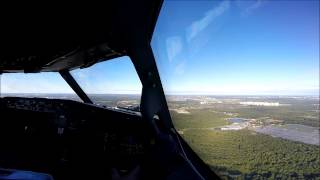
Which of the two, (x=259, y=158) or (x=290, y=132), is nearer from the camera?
(x=259, y=158)

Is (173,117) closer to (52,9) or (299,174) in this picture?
(52,9)

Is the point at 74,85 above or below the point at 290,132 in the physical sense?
above

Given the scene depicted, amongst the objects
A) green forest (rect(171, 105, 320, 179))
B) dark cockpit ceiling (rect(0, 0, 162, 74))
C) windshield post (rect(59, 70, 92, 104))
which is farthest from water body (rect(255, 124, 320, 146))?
dark cockpit ceiling (rect(0, 0, 162, 74))

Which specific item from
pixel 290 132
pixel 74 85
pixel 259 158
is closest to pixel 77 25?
pixel 74 85

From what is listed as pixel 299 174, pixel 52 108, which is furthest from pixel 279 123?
pixel 52 108

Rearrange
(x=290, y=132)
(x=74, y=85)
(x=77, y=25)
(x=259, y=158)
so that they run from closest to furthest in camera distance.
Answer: (x=77, y=25), (x=74, y=85), (x=259, y=158), (x=290, y=132)

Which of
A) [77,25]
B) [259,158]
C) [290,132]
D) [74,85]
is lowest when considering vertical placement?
[259,158]

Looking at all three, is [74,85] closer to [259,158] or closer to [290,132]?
[259,158]

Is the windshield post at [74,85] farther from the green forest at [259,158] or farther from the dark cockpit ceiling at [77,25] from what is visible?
the green forest at [259,158]

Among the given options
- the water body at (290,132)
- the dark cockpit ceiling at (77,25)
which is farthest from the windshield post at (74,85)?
the water body at (290,132)
